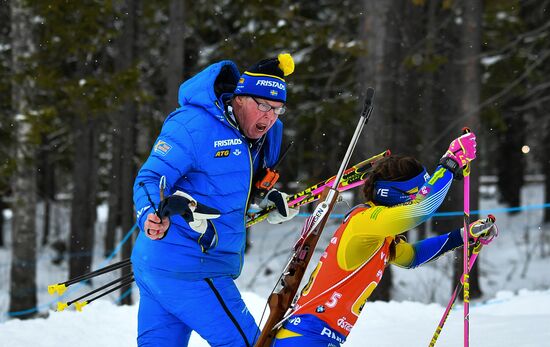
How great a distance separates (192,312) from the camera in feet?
10.9

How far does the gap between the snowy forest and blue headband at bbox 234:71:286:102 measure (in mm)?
3446

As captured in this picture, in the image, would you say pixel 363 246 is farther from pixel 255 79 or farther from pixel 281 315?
pixel 255 79

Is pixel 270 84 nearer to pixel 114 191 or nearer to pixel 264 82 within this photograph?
pixel 264 82

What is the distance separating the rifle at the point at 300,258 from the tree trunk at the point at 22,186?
811cm

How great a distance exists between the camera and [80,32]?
40.9 feet

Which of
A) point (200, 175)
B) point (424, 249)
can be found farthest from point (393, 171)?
point (200, 175)

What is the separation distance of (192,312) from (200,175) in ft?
2.08

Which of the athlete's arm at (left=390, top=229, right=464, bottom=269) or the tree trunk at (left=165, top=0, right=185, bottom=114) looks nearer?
the athlete's arm at (left=390, top=229, right=464, bottom=269)

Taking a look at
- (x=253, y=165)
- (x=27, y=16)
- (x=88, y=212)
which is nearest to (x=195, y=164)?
(x=253, y=165)

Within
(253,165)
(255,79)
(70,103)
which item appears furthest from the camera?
(70,103)

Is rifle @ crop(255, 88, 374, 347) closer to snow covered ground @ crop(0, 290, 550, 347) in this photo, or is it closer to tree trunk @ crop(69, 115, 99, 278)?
snow covered ground @ crop(0, 290, 550, 347)

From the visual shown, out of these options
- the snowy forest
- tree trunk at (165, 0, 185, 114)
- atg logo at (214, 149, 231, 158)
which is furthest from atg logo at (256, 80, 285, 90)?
tree trunk at (165, 0, 185, 114)

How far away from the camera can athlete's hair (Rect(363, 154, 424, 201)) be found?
11.5ft

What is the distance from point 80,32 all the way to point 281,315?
33.2 feet
